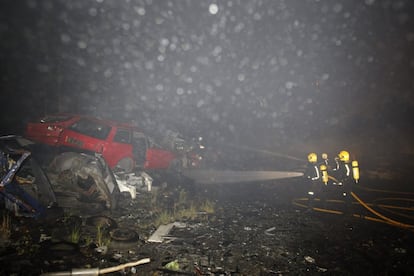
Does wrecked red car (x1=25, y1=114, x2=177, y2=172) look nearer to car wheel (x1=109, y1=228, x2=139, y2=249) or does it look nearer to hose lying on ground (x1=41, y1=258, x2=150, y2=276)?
car wheel (x1=109, y1=228, x2=139, y2=249)

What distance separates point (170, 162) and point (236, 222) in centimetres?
533

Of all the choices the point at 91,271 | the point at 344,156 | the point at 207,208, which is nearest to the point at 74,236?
the point at 91,271

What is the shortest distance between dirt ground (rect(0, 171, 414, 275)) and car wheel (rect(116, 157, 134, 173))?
1581 millimetres

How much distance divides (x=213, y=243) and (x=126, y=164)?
Answer: 15.4ft

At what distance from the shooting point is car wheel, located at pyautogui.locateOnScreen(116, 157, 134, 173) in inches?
323

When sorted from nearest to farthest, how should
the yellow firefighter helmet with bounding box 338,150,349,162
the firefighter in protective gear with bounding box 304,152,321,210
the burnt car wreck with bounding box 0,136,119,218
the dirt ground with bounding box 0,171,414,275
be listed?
1. the dirt ground with bounding box 0,171,414,275
2. the burnt car wreck with bounding box 0,136,119,218
3. the yellow firefighter helmet with bounding box 338,150,349,162
4. the firefighter in protective gear with bounding box 304,152,321,210

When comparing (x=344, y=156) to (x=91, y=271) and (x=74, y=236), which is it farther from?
(x=74, y=236)

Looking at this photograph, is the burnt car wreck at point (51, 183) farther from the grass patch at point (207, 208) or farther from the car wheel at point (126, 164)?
the grass patch at point (207, 208)

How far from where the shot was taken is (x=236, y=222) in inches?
228

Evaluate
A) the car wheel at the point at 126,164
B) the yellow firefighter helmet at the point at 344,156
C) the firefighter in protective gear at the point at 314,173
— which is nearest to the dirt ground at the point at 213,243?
the firefighter in protective gear at the point at 314,173

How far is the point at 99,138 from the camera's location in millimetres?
7531

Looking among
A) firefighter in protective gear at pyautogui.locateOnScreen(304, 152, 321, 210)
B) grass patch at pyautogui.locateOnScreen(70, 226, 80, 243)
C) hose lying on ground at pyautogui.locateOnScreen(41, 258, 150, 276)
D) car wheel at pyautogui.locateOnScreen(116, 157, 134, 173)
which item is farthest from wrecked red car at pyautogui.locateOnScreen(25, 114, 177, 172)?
firefighter in protective gear at pyautogui.locateOnScreen(304, 152, 321, 210)

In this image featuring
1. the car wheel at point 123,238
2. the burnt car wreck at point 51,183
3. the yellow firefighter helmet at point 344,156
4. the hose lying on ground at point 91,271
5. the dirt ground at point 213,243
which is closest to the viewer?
the hose lying on ground at point 91,271

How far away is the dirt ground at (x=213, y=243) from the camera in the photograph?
3664 millimetres
